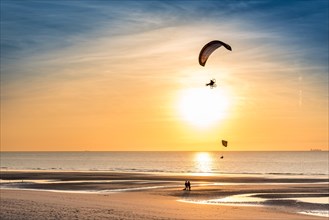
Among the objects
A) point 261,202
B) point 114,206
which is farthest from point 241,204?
point 114,206

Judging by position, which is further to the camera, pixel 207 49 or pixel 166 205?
pixel 166 205

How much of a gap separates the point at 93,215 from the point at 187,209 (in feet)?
23.5

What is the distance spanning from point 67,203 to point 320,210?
18.9 meters

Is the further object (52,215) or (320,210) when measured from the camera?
(320,210)

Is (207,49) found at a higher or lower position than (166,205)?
higher

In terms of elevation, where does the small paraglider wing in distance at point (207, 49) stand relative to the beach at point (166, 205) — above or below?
above

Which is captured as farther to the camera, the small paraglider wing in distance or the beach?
the small paraglider wing in distance

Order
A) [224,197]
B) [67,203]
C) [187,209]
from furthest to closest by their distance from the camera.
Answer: [224,197], [67,203], [187,209]

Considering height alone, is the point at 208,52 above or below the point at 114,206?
above

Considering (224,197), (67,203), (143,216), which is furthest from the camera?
(224,197)

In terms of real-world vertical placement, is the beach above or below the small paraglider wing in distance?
below

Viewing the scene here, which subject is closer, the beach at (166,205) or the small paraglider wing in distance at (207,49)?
the beach at (166,205)

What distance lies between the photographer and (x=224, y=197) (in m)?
46.8

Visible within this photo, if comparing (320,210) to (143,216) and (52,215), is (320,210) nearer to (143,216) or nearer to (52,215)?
(143,216)
